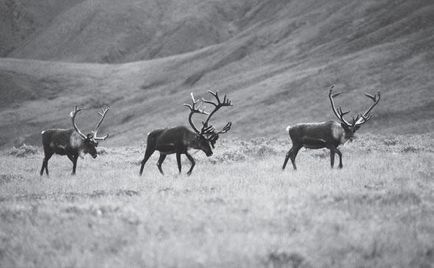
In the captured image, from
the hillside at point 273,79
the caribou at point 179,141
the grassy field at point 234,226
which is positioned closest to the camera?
the grassy field at point 234,226

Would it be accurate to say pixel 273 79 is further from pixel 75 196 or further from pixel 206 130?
pixel 75 196

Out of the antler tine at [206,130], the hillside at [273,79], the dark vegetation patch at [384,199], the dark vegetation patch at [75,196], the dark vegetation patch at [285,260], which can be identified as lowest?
the dark vegetation patch at [384,199]

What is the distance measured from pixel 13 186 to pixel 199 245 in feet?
32.1

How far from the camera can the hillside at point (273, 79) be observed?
52.8m

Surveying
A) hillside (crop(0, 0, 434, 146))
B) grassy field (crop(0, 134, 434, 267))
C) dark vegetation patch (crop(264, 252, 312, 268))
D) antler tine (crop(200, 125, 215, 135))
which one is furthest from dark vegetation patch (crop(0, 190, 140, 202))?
hillside (crop(0, 0, 434, 146))

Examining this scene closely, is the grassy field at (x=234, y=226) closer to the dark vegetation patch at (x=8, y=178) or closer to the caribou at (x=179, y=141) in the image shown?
the caribou at (x=179, y=141)

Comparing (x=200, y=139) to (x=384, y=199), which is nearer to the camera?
(x=384, y=199)

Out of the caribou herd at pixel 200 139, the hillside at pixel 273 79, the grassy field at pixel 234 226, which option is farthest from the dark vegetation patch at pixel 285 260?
the hillside at pixel 273 79

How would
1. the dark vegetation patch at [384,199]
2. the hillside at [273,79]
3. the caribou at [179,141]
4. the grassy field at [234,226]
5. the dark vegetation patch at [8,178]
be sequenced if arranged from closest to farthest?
the grassy field at [234,226], the dark vegetation patch at [384,199], the dark vegetation patch at [8,178], the caribou at [179,141], the hillside at [273,79]

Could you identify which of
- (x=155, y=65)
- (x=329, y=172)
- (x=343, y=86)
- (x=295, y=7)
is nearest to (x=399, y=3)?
(x=343, y=86)

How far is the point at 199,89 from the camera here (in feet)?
273

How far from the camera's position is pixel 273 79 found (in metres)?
71.9

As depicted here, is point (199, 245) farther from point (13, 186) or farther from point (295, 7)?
point (295, 7)

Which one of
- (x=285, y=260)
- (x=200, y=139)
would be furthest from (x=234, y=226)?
(x=200, y=139)
